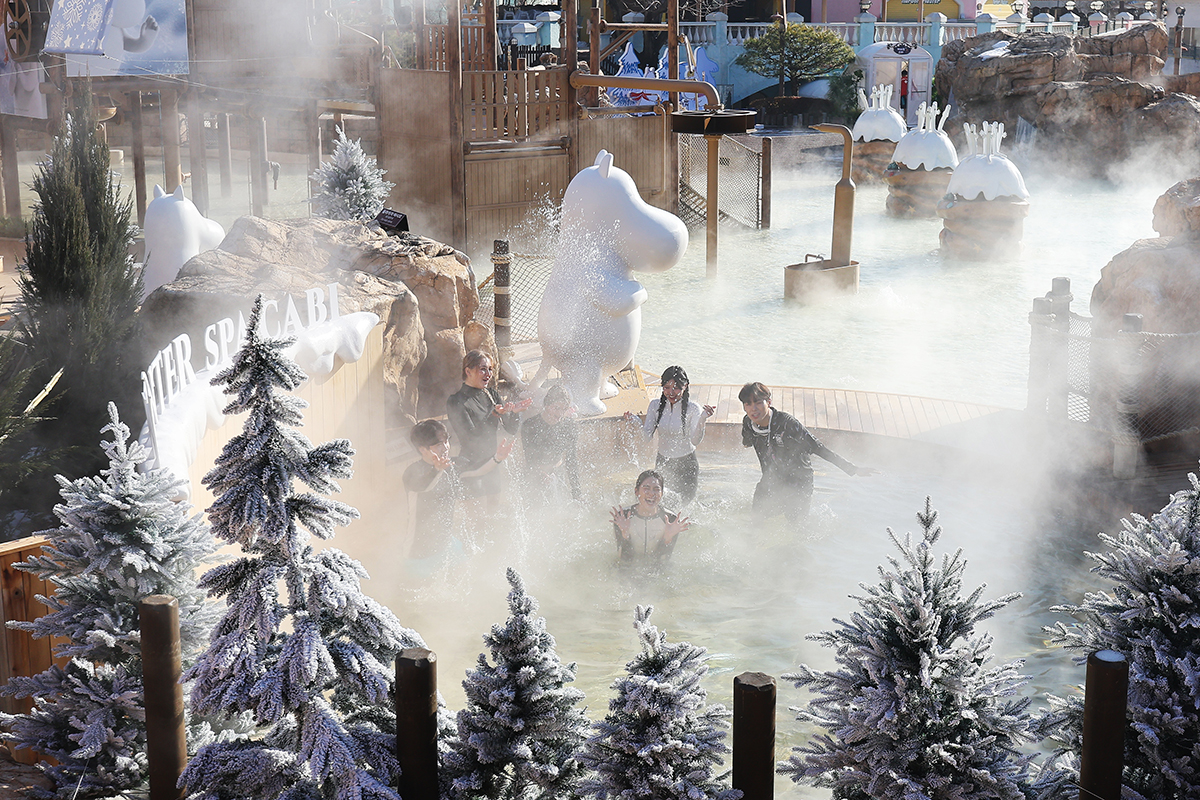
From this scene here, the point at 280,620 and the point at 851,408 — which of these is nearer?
the point at 280,620

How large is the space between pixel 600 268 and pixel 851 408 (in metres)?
2.58

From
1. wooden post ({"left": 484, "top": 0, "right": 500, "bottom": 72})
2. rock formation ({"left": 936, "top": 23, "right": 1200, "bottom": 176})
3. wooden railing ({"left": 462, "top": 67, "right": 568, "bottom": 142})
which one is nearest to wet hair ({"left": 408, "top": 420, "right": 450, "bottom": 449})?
wooden railing ({"left": 462, "top": 67, "right": 568, "bottom": 142})

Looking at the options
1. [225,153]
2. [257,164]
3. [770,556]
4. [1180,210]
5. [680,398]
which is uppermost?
[225,153]

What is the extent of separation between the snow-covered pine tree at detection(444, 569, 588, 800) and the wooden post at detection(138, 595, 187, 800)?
2.46ft

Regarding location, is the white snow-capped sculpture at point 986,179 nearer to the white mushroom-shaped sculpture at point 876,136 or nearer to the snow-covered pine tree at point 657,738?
the white mushroom-shaped sculpture at point 876,136

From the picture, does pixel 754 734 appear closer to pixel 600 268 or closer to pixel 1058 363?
pixel 600 268

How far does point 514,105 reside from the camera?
16.4 metres

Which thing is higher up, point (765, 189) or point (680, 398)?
point (765, 189)

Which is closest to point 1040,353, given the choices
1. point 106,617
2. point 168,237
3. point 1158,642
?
point 1158,642

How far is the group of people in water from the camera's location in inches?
236

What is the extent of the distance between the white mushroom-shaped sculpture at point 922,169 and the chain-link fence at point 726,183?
8.88 ft

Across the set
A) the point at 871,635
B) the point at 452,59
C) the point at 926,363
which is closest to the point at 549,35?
the point at 452,59

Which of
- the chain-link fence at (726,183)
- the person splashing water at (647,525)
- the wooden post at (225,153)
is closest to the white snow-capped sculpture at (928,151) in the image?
the chain-link fence at (726,183)

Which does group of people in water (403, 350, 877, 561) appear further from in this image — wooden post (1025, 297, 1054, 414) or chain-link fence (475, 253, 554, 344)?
chain-link fence (475, 253, 554, 344)
